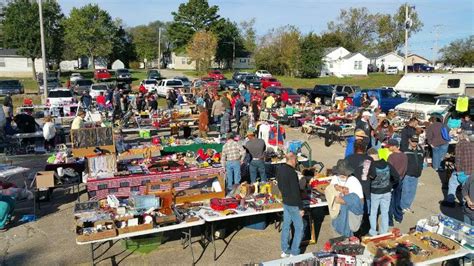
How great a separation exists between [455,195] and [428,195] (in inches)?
28.9

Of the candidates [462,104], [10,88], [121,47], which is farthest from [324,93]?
[121,47]

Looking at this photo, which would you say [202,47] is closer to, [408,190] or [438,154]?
[438,154]

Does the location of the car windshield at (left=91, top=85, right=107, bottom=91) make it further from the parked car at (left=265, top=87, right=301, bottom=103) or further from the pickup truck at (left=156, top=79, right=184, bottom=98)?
the parked car at (left=265, top=87, right=301, bottom=103)

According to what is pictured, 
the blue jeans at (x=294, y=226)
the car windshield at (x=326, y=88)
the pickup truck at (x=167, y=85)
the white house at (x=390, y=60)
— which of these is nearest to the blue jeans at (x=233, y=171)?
the blue jeans at (x=294, y=226)

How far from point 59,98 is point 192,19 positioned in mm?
47880

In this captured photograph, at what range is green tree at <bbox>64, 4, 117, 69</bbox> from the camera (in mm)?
59156

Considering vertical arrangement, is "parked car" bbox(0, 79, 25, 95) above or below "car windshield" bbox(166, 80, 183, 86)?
below

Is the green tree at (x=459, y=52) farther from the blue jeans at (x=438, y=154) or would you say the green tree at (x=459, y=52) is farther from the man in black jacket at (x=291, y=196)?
the man in black jacket at (x=291, y=196)

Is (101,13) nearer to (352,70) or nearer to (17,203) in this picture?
(352,70)

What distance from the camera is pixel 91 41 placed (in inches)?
2366

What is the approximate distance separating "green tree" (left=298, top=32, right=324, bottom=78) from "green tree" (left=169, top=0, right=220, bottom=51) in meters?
19.8

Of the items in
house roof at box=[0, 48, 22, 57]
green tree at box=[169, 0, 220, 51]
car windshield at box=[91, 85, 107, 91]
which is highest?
green tree at box=[169, 0, 220, 51]

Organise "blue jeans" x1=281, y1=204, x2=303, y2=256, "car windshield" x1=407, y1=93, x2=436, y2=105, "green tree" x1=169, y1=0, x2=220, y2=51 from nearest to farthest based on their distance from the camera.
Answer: "blue jeans" x1=281, y1=204, x2=303, y2=256 → "car windshield" x1=407, y1=93, x2=436, y2=105 → "green tree" x1=169, y1=0, x2=220, y2=51

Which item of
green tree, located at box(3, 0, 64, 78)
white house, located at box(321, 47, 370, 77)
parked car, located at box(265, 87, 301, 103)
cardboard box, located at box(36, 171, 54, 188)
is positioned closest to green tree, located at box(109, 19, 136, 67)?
green tree, located at box(3, 0, 64, 78)
